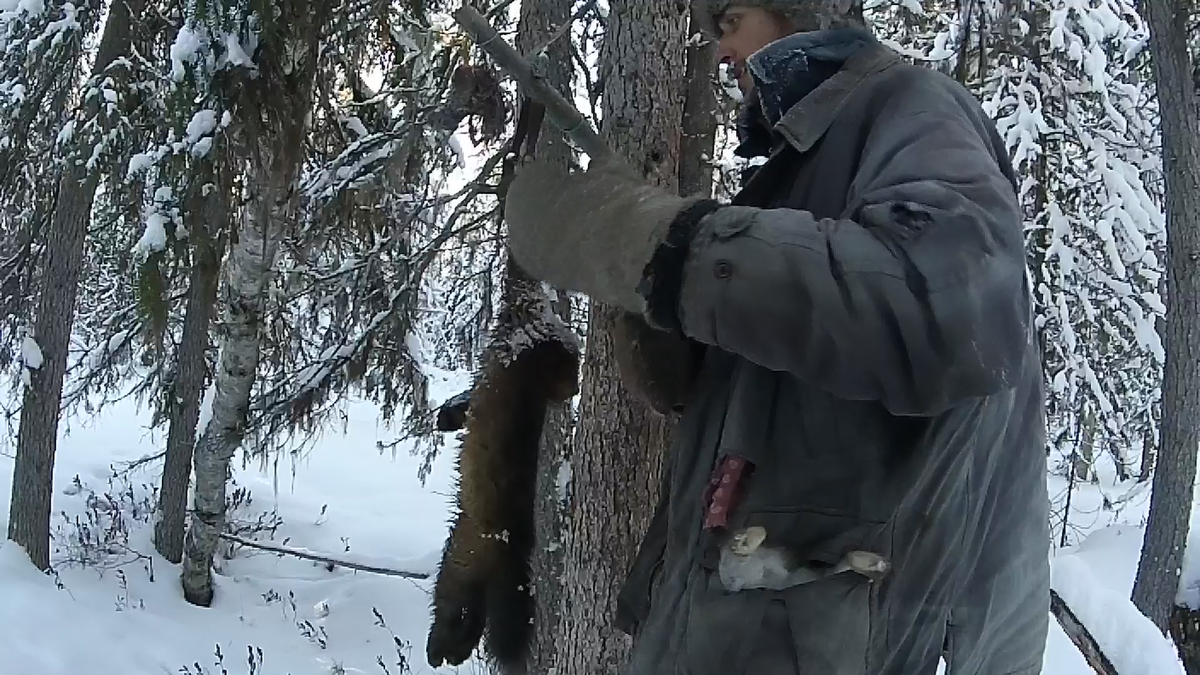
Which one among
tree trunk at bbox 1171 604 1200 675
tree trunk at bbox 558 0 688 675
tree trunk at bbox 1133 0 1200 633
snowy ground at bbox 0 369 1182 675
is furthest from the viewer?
snowy ground at bbox 0 369 1182 675

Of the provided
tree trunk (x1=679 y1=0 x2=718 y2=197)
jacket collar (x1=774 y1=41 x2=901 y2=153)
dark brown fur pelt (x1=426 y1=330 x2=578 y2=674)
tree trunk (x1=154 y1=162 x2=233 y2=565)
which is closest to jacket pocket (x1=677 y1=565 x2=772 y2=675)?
jacket collar (x1=774 y1=41 x2=901 y2=153)

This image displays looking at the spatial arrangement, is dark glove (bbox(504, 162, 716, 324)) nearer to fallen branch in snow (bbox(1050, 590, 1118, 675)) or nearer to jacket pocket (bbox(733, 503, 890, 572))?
jacket pocket (bbox(733, 503, 890, 572))

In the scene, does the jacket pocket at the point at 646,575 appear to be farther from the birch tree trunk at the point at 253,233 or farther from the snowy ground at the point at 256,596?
the birch tree trunk at the point at 253,233

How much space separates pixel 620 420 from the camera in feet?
9.02

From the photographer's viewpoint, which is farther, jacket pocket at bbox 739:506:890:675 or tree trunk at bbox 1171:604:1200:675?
tree trunk at bbox 1171:604:1200:675

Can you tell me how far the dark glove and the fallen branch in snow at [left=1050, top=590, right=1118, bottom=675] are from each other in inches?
77.7

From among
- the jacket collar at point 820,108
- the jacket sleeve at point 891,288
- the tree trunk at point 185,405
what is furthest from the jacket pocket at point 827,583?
the tree trunk at point 185,405

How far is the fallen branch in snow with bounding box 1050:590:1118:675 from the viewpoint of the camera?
8.94 feet

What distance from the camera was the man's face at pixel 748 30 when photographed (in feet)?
5.05

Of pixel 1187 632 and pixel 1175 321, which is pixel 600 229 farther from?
pixel 1187 632

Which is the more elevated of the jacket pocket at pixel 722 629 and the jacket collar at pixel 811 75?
the jacket collar at pixel 811 75

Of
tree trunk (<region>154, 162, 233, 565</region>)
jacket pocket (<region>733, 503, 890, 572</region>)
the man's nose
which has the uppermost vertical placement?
the man's nose

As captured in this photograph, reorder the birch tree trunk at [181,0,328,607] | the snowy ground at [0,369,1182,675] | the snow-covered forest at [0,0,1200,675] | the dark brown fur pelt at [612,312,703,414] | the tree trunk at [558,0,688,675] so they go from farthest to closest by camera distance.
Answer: the snowy ground at [0,369,1182,675]
the birch tree trunk at [181,0,328,607]
the snow-covered forest at [0,0,1200,675]
the tree trunk at [558,0,688,675]
the dark brown fur pelt at [612,312,703,414]

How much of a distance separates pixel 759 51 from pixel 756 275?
1.61 ft
